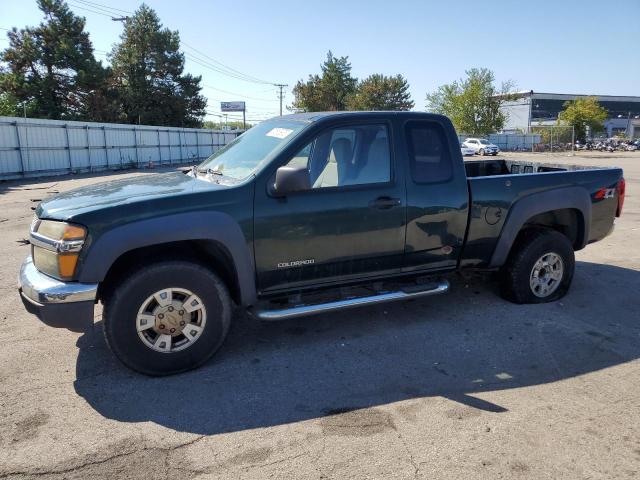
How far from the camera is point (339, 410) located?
10.5 ft

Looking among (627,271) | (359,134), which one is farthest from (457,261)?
(627,271)

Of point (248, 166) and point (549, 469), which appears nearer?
point (549, 469)

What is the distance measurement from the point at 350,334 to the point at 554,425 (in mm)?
1826

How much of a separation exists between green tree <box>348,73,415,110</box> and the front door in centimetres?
6168

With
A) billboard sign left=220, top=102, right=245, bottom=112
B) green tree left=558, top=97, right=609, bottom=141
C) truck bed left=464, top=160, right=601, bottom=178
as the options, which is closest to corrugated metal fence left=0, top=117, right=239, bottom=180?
truck bed left=464, top=160, right=601, bottom=178

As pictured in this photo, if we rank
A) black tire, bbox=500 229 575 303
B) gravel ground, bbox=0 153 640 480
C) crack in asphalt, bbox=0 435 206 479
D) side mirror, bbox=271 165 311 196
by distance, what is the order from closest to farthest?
crack in asphalt, bbox=0 435 206 479 < gravel ground, bbox=0 153 640 480 < side mirror, bbox=271 165 311 196 < black tire, bbox=500 229 575 303

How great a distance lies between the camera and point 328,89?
2596 inches

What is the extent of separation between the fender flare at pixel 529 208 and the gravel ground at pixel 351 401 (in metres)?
0.64

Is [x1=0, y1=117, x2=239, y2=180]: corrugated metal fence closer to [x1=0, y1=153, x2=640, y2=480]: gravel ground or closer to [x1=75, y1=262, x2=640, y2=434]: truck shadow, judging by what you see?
[x1=0, y1=153, x2=640, y2=480]: gravel ground

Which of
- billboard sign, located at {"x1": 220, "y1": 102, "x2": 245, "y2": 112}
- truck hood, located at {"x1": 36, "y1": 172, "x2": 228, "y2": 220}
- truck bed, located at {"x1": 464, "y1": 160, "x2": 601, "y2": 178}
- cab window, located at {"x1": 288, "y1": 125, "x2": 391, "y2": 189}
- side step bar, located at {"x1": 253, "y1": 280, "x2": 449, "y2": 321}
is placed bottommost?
side step bar, located at {"x1": 253, "y1": 280, "x2": 449, "y2": 321}

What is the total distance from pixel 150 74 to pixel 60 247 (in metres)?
52.4

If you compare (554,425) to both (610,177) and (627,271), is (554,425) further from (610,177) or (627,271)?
(627,271)

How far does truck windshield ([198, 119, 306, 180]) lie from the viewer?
403 cm

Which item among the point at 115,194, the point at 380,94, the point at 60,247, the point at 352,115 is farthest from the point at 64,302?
the point at 380,94
